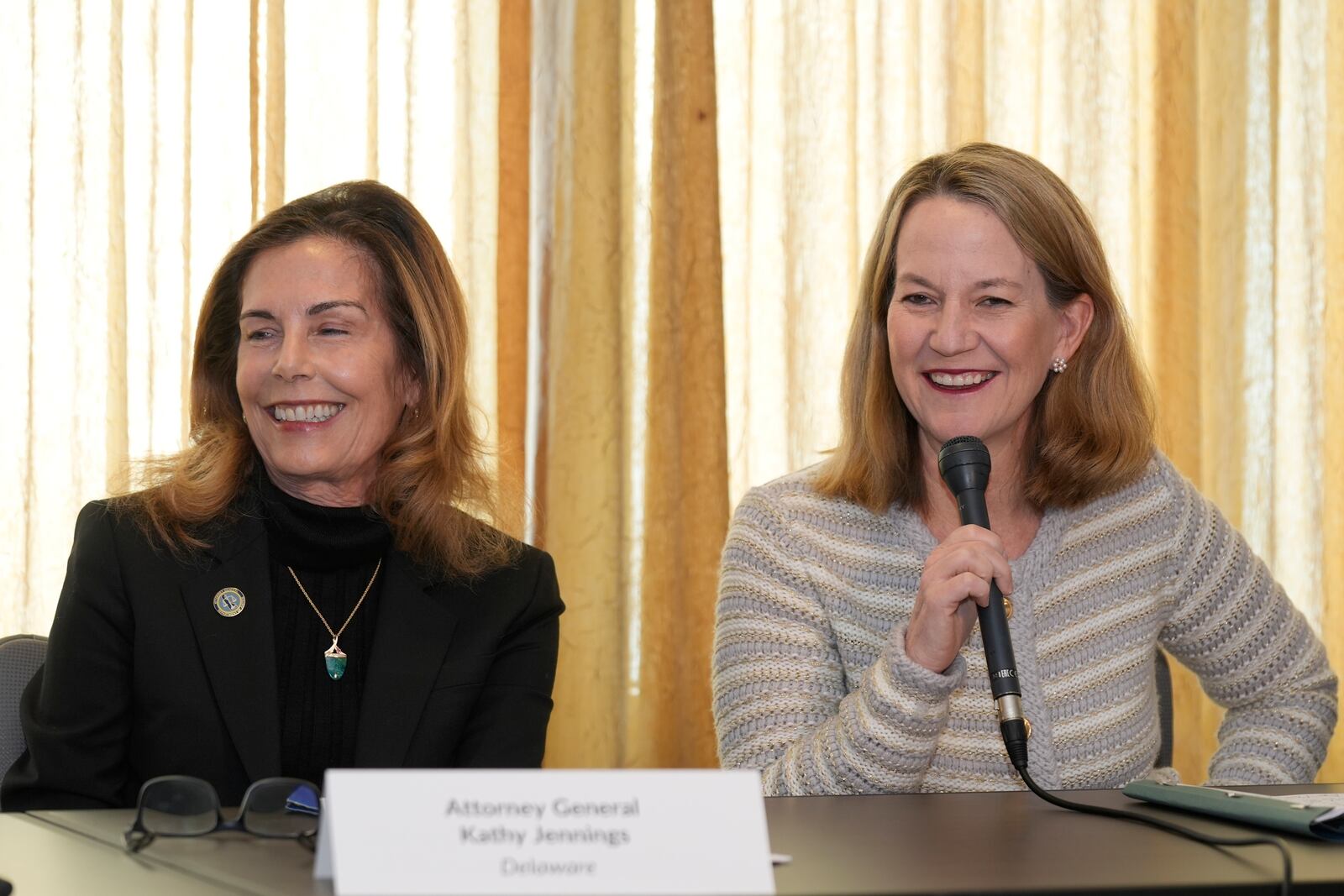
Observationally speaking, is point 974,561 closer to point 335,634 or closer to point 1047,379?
point 1047,379

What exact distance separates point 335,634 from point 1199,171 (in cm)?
251

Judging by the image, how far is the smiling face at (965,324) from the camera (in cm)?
191

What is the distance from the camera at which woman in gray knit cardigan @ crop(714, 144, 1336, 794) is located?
6.04 feet

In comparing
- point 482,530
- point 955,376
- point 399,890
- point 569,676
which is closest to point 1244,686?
point 955,376

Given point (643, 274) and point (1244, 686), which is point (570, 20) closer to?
point (643, 274)

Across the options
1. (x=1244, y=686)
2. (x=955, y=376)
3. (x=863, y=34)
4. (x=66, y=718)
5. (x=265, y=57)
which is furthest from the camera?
(x=863, y=34)

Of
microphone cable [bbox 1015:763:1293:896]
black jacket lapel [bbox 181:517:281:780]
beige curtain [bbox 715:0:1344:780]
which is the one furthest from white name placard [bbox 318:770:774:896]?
beige curtain [bbox 715:0:1344:780]

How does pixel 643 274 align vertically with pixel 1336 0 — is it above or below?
below

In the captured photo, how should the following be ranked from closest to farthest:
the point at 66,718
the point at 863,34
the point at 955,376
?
1. the point at 66,718
2. the point at 955,376
3. the point at 863,34

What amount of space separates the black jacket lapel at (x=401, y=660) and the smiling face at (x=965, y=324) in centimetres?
69

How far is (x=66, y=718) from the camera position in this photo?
5.41 feet

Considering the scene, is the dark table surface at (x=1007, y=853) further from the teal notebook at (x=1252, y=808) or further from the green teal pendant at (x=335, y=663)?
the green teal pendant at (x=335, y=663)

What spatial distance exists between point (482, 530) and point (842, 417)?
0.55 m

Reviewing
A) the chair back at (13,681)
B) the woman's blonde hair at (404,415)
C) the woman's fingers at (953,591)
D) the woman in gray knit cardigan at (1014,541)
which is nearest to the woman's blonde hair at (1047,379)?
the woman in gray knit cardigan at (1014,541)
